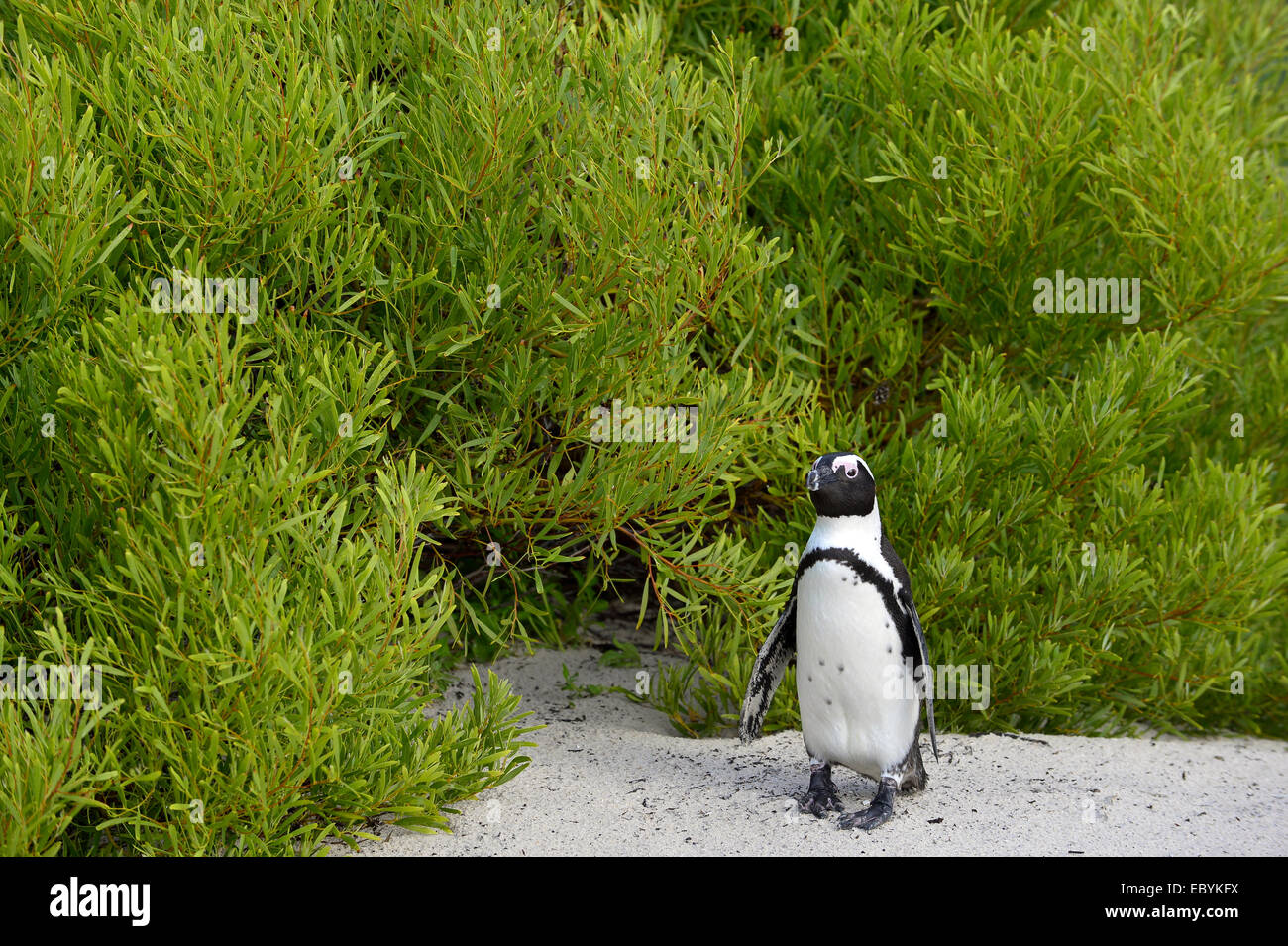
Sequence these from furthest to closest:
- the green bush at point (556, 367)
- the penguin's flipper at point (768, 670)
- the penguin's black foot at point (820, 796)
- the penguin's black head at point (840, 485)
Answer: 1. the penguin's flipper at point (768, 670)
2. the penguin's black foot at point (820, 796)
3. the penguin's black head at point (840, 485)
4. the green bush at point (556, 367)

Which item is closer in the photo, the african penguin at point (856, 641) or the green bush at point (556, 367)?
the green bush at point (556, 367)

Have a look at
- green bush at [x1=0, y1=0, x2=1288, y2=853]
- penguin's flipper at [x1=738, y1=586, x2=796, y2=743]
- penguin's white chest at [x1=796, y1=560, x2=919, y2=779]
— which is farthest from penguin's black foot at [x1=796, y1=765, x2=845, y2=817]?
green bush at [x1=0, y1=0, x2=1288, y2=853]

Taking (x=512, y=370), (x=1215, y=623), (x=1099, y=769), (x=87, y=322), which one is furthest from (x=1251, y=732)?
(x=87, y=322)

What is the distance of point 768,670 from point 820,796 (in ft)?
1.74

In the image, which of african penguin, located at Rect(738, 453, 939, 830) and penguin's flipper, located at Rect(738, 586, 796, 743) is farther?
penguin's flipper, located at Rect(738, 586, 796, 743)

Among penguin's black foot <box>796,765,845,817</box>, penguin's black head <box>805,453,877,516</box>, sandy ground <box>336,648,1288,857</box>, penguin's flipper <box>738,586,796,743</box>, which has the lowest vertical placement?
sandy ground <box>336,648,1288,857</box>

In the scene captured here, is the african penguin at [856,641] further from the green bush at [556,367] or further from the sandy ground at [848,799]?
the green bush at [556,367]

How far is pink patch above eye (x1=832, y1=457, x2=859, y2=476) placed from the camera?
3.99 meters

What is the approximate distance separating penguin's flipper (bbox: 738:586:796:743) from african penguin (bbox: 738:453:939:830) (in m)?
0.21

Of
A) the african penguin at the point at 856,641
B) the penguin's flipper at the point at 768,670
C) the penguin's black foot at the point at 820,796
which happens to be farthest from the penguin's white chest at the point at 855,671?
the penguin's flipper at the point at 768,670

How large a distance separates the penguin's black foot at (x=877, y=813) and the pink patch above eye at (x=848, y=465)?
111 centimetres

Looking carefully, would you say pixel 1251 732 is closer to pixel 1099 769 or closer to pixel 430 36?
pixel 1099 769

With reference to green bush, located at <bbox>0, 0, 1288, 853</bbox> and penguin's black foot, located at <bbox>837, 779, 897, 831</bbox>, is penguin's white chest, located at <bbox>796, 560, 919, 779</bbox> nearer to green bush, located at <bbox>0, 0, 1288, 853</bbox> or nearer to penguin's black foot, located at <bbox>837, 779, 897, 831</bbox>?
penguin's black foot, located at <bbox>837, 779, 897, 831</bbox>

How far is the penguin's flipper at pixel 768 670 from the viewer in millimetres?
4438
